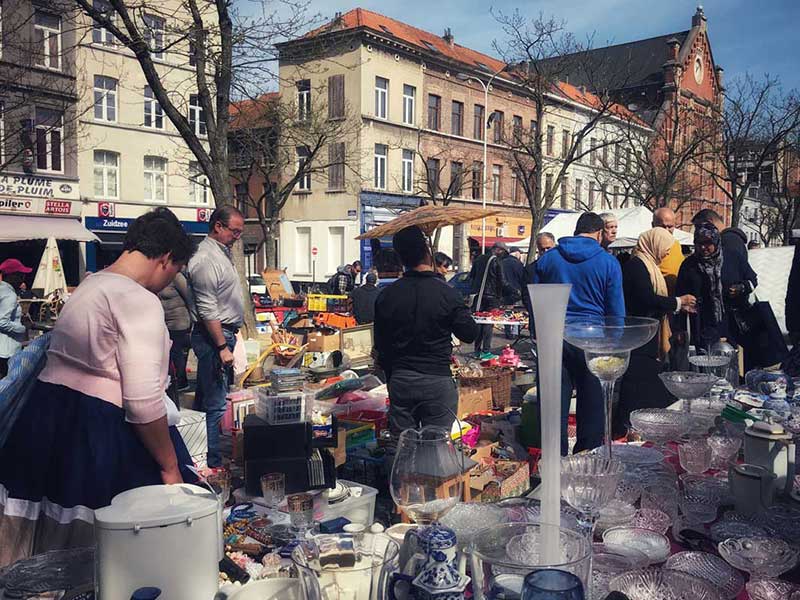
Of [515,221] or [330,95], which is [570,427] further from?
[515,221]

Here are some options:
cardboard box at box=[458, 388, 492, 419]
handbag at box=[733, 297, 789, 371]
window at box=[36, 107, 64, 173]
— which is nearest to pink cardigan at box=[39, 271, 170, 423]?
cardboard box at box=[458, 388, 492, 419]

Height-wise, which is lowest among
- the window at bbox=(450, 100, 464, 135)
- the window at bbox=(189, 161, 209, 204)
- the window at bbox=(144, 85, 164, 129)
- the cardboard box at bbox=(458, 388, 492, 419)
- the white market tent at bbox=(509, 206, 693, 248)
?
the cardboard box at bbox=(458, 388, 492, 419)

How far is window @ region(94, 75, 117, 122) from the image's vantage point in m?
23.3

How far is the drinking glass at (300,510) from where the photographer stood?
2.17 metres

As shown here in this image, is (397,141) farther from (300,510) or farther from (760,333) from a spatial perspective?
(300,510)

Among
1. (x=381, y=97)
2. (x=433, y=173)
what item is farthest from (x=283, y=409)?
(x=433, y=173)

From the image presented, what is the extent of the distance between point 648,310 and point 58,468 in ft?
14.0

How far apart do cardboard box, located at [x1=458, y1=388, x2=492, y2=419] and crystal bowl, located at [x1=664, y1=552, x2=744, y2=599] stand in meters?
3.98

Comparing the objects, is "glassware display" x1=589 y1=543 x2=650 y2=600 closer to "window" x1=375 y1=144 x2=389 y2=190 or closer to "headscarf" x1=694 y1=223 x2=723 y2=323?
"headscarf" x1=694 y1=223 x2=723 y2=323

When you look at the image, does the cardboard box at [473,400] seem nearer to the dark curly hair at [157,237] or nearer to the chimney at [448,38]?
the dark curly hair at [157,237]

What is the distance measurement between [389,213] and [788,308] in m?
25.4

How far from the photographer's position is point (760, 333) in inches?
210

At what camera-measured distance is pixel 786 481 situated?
216cm

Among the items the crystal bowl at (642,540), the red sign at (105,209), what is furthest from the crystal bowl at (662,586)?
the red sign at (105,209)
